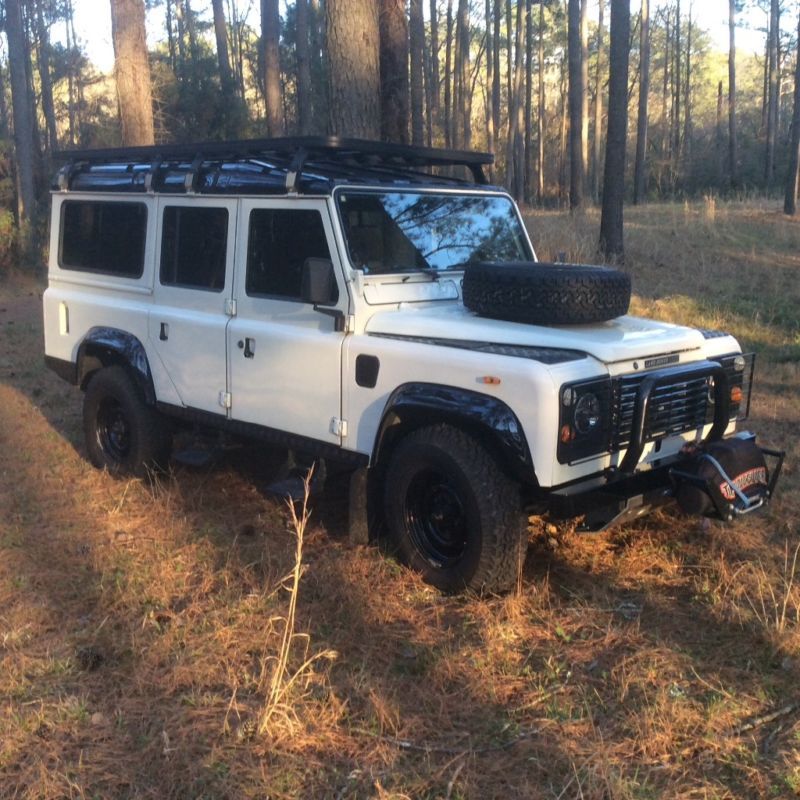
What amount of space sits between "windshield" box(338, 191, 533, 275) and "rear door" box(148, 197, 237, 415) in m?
0.94

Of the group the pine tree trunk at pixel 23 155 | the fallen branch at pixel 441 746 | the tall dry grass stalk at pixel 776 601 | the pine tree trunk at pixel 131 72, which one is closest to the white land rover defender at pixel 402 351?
the tall dry grass stalk at pixel 776 601

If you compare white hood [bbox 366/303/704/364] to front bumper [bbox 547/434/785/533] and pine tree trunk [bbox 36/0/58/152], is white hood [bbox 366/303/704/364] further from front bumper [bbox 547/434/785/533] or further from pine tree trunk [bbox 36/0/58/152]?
pine tree trunk [bbox 36/0/58/152]

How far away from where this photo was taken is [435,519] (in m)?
4.68

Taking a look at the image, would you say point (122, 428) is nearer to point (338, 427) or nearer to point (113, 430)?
point (113, 430)

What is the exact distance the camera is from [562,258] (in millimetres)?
5961

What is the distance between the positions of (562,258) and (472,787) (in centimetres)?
376

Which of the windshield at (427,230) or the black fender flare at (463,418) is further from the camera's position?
the windshield at (427,230)

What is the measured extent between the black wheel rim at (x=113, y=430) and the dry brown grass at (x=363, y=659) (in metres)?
0.39

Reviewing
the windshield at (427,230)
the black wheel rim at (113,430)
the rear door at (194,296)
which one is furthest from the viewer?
the black wheel rim at (113,430)

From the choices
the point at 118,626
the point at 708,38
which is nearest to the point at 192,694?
the point at 118,626

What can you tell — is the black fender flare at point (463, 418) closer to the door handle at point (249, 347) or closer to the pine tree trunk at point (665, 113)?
the door handle at point (249, 347)

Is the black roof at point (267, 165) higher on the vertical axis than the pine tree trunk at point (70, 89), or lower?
lower

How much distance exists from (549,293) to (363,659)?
1.99m

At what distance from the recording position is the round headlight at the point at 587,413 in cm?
402
